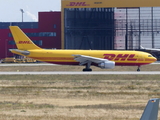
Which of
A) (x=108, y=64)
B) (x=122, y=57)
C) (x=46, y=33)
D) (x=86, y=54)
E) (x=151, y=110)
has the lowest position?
(x=108, y=64)

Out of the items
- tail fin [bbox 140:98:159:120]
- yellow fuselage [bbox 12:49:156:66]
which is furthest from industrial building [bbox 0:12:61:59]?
tail fin [bbox 140:98:159:120]

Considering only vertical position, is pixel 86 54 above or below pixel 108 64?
above

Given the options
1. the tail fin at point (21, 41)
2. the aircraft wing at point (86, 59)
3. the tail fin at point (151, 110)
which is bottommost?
the aircraft wing at point (86, 59)

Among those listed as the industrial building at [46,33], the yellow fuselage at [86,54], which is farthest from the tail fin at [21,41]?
the industrial building at [46,33]

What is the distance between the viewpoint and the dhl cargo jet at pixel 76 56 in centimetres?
4738

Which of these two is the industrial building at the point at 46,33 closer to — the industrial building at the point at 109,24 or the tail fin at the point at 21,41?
the industrial building at the point at 109,24

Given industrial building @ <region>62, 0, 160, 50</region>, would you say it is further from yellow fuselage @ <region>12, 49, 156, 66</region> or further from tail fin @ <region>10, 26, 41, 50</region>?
tail fin @ <region>10, 26, 41, 50</region>

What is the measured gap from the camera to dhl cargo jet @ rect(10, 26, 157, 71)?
155 ft

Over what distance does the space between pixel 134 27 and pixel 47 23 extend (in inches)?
725

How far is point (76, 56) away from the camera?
4716cm

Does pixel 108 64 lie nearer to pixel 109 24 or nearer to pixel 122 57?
pixel 122 57

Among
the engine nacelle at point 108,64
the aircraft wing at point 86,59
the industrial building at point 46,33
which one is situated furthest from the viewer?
the industrial building at point 46,33

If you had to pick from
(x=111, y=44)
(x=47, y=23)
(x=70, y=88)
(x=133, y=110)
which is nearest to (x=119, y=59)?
(x=70, y=88)

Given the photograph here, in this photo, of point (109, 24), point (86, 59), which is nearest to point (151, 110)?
point (86, 59)
